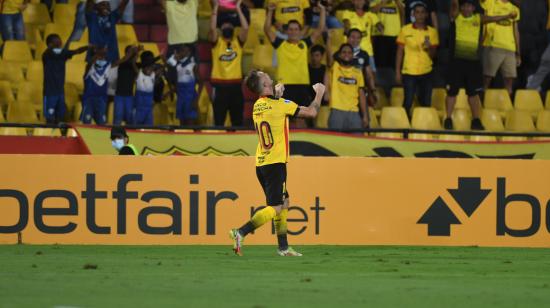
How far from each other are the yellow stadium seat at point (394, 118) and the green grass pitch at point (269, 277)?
542cm

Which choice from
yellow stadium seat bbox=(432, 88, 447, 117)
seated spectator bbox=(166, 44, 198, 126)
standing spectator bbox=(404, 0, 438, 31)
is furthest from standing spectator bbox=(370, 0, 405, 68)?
seated spectator bbox=(166, 44, 198, 126)

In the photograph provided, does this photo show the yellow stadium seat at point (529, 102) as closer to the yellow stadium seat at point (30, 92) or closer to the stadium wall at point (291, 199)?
the stadium wall at point (291, 199)

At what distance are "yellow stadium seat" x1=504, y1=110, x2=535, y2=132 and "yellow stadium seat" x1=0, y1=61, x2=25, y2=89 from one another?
8.57 m

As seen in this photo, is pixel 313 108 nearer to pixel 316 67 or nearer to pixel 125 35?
pixel 316 67

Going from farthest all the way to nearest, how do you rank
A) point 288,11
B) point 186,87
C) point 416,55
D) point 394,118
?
point 288,11 → point 416,55 → point 394,118 → point 186,87

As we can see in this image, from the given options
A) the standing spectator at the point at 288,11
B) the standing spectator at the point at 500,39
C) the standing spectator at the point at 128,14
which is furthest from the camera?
the standing spectator at the point at 128,14

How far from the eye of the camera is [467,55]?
22.4 meters

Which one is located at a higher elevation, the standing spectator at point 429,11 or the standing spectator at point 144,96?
the standing spectator at point 429,11

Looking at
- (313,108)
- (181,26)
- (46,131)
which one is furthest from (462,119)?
(313,108)

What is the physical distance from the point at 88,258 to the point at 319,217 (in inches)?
159

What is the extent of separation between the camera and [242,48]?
2298cm

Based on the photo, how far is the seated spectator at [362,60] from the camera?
71.0ft

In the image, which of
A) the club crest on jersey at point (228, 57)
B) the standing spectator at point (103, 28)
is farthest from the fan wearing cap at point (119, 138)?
the standing spectator at point (103, 28)

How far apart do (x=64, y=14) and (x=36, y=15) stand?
54 cm
